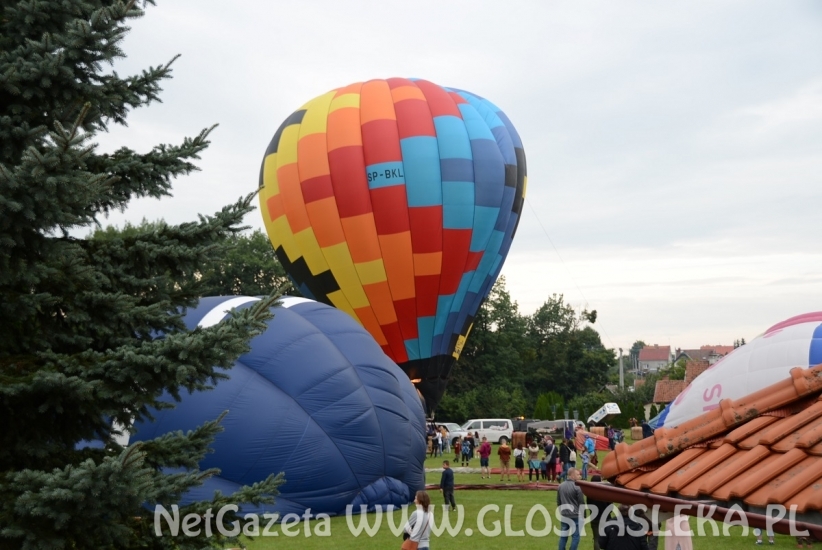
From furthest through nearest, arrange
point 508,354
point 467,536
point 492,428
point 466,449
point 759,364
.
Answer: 1. point 508,354
2. point 492,428
3. point 466,449
4. point 759,364
5. point 467,536

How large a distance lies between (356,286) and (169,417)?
36.6 feet

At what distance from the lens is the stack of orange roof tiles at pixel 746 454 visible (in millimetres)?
3760

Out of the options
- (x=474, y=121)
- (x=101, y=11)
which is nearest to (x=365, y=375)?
(x=101, y=11)

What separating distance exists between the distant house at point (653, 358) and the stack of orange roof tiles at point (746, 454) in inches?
6511

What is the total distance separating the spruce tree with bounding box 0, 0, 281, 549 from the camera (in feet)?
14.8

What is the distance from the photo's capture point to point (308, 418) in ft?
44.9

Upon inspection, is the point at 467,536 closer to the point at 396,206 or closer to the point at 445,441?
the point at 396,206

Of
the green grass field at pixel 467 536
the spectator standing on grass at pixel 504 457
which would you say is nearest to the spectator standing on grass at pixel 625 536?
the green grass field at pixel 467 536

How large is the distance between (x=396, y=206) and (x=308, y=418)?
1054cm

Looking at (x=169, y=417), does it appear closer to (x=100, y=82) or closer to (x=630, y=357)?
(x=100, y=82)

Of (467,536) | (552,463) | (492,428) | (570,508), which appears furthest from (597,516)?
(492,428)

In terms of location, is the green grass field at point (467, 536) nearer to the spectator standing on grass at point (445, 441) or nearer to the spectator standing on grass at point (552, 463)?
the spectator standing on grass at point (552, 463)

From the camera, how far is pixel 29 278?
16.4ft

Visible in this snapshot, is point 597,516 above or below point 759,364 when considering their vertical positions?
below
